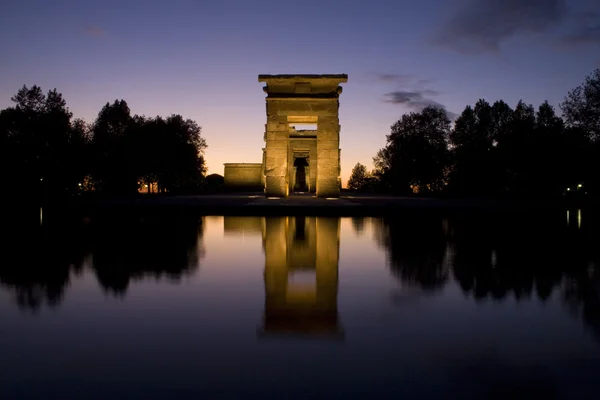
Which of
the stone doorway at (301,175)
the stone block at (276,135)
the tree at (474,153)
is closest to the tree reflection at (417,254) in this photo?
the stone block at (276,135)

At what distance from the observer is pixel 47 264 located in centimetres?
700

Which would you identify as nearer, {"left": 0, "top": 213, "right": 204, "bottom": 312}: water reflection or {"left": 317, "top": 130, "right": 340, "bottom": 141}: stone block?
{"left": 0, "top": 213, "right": 204, "bottom": 312}: water reflection

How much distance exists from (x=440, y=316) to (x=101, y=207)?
64.7ft

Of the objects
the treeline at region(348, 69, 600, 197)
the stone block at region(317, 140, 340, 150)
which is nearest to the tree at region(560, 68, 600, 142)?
the treeline at region(348, 69, 600, 197)

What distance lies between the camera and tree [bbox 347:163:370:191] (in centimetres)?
6606

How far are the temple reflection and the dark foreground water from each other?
30mm

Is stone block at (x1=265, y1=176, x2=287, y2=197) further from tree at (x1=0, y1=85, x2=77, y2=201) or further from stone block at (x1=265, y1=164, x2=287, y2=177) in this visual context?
tree at (x1=0, y1=85, x2=77, y2=201)

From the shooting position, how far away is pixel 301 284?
563 centimetres

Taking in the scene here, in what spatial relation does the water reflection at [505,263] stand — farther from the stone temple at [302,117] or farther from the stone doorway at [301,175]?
the stone doorway at [301,175]

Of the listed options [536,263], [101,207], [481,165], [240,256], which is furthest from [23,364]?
[481,165]

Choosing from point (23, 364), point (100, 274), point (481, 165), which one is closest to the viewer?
point (23, 364)

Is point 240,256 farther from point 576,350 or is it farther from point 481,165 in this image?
point 481,165

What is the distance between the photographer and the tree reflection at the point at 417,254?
597 centimetres

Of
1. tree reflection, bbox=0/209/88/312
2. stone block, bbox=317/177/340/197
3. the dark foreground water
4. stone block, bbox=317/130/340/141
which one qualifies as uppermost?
stone block, bbox=317/130/340/141
